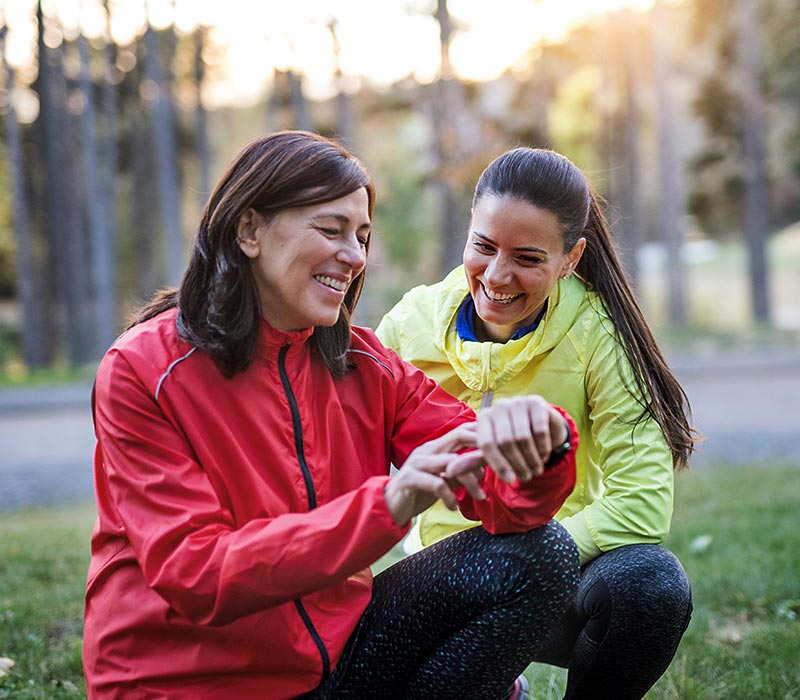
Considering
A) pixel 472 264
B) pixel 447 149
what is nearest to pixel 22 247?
pixel 447 149

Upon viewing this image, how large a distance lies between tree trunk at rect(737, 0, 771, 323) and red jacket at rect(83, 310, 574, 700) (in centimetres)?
1783

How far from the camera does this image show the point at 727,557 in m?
4.63

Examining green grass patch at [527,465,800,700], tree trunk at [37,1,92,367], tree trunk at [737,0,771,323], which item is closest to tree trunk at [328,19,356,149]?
tree trunk at [37,1,92,367]

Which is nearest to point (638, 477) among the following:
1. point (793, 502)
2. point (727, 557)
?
point (727, 557)

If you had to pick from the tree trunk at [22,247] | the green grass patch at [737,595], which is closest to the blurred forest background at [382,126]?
the tree trunk at [22,247]

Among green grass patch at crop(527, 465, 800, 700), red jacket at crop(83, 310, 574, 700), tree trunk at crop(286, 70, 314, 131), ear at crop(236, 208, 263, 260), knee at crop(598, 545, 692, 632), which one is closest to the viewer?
red jacket at crop(83, 310, 574, 700)

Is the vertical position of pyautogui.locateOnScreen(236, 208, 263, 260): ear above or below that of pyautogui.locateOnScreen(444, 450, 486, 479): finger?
above

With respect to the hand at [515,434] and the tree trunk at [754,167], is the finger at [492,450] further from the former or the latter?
the tree trunk at [754,167]

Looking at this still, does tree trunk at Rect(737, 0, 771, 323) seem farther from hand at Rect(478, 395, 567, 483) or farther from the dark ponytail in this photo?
hand at Rect(478, 395, 567, 483)

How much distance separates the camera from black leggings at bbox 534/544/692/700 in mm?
2494

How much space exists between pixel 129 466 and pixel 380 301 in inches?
959

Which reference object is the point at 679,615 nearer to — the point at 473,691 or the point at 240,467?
the point at 473,691

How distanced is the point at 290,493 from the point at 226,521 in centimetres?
20

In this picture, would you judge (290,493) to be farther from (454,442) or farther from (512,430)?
(512,430)
